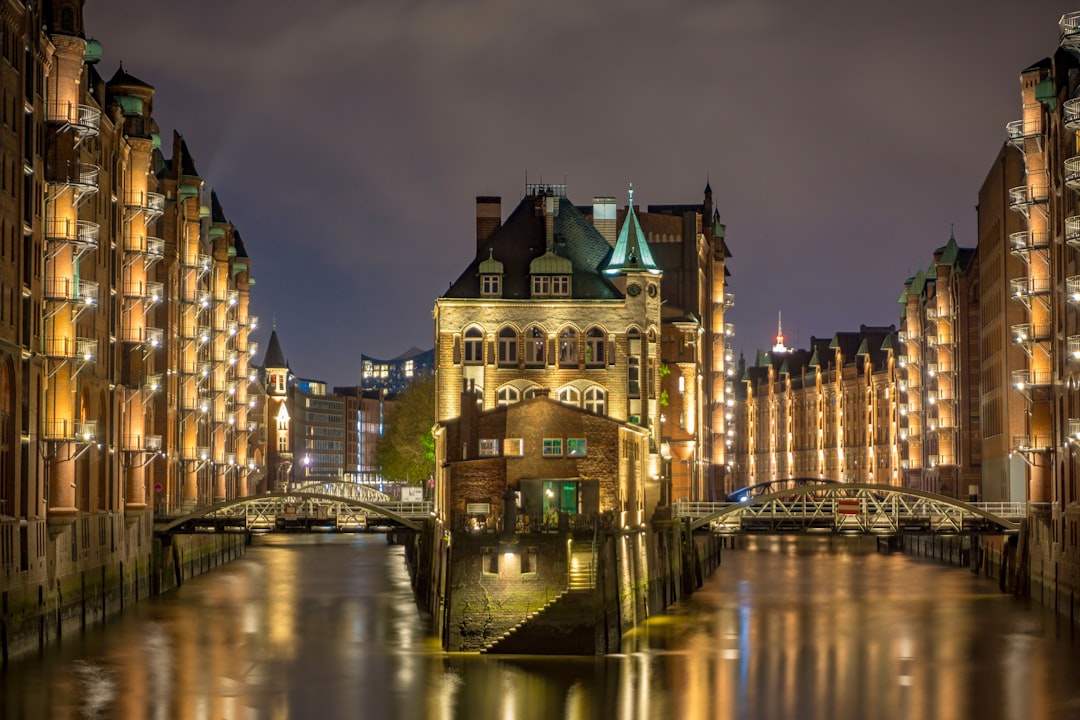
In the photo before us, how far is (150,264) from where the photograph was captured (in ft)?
274

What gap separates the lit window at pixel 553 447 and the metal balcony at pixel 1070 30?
24622 mm

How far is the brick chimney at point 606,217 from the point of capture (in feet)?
327

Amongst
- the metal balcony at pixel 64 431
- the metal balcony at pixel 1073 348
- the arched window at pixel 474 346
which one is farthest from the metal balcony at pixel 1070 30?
the metal balcony at pixel 64 431

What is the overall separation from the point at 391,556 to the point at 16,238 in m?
79.6

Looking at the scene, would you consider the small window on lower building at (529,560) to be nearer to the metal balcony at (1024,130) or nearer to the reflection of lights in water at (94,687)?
the reflection of lights in water at (94,687)

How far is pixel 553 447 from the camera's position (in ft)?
208

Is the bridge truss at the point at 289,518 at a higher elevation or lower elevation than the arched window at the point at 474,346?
lower

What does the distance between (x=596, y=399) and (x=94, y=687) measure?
39843 millimetres

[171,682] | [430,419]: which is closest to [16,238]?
[171,682]

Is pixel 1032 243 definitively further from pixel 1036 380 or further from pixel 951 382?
pixel 951 382

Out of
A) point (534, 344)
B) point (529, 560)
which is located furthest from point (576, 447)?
point (534, 344)

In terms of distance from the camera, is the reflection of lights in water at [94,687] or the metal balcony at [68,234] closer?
the reflection of lights in water at [94,687]

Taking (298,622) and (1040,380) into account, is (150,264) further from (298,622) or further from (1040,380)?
(1040,380)

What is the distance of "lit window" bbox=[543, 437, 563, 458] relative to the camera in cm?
6303
